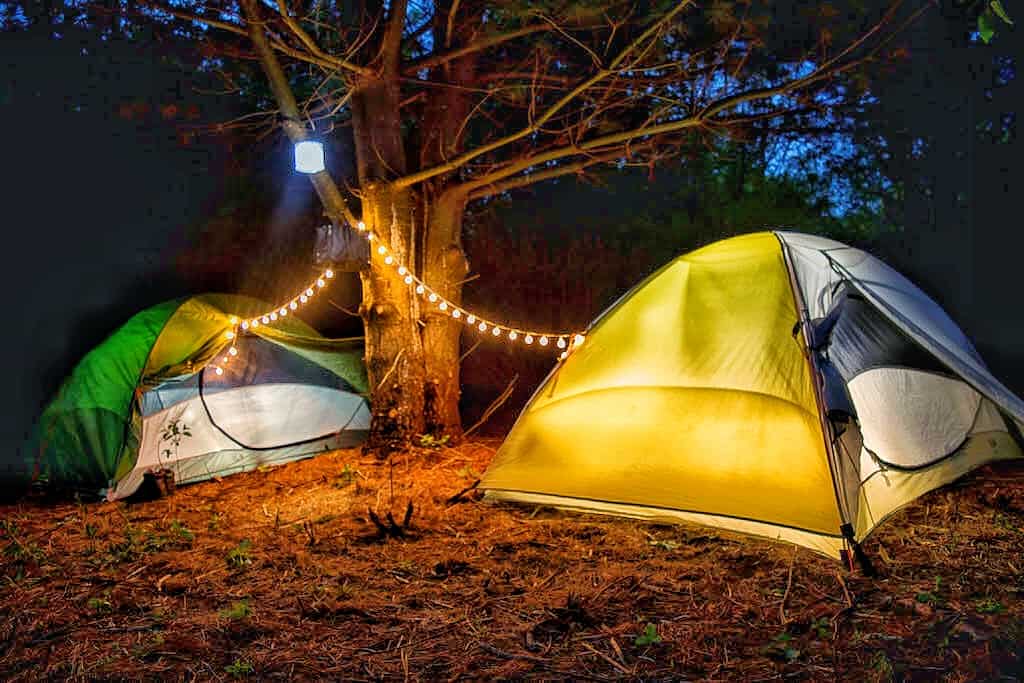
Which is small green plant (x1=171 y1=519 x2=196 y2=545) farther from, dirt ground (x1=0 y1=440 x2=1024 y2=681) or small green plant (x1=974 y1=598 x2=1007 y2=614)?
small green plant (x1=974 y1=598 x2=1007 y2=614)

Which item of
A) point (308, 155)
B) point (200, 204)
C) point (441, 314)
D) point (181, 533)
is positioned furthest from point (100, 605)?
point (200, 204)

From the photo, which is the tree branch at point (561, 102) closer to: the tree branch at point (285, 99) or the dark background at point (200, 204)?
the tree branch at point (285, 99)

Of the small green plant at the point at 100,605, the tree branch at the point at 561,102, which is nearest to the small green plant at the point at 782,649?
the small green plant at the point at 100,605

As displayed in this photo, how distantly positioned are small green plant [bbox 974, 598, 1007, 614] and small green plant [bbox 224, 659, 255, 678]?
109 inches

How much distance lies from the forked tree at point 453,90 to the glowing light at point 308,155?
332mm

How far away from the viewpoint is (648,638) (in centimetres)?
276

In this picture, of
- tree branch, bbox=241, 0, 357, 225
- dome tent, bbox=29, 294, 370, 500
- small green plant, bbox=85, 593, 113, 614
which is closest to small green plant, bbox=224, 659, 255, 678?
small green plant, bbox=85, 593, 113, 614

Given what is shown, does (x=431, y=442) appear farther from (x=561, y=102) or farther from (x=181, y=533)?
(x=561, y=102)

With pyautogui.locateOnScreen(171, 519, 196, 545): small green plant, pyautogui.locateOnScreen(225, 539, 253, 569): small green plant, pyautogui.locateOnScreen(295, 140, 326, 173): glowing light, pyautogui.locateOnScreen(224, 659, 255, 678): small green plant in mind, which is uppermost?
pyautogui.locateOnScreen(295, 140, 326, 173): glowing light

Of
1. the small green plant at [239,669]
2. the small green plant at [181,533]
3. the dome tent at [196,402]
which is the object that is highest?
the dome tent at [196,402]

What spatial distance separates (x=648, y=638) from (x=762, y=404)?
5.05 ft

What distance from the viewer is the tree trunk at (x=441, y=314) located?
5816mm

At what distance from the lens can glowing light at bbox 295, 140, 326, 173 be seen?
5008 millimetres

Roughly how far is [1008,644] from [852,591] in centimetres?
59
